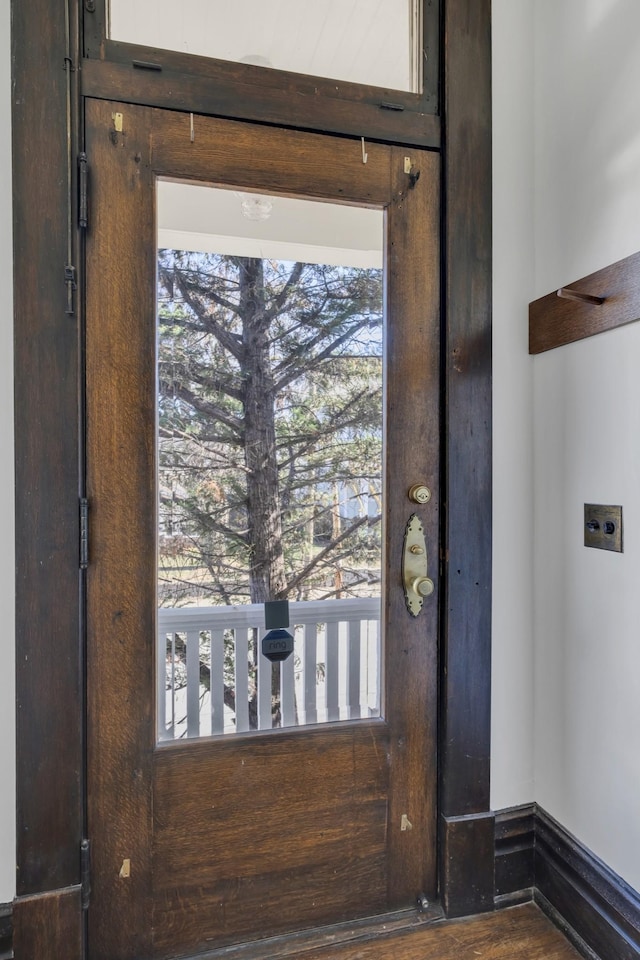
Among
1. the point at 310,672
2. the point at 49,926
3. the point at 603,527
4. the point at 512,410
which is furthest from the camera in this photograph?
the point at 512,410

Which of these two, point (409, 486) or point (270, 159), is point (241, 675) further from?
point (270, 159)

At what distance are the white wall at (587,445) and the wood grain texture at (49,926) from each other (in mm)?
1207

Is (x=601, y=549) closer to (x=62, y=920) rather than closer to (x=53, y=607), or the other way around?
(x=53, y=607)

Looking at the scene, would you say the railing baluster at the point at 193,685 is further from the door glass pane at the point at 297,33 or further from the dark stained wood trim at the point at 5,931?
the door glass pane at the point at 297,33

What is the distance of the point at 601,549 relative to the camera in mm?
1316

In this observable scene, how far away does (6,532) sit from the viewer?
1.19 m

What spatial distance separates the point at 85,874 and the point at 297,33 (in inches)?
81.8

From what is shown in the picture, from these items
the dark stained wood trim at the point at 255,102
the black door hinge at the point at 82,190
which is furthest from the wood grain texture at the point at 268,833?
the dark stained wood trim at the point at 255,102

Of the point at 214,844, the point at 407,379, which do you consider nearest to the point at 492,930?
the point at 214,844

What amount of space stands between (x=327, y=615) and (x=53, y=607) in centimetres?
66

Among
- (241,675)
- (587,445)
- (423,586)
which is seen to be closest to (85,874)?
(241,675)

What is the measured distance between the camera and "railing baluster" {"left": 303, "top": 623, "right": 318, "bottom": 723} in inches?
55.4

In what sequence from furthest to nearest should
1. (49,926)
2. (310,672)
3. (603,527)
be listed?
(310,672) < (603,527) < (49,926)

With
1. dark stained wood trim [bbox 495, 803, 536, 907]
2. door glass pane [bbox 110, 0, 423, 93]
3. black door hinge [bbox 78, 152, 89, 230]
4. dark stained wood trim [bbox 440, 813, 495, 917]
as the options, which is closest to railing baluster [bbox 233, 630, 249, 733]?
dark stained wood trim [bbox 440, 813, 495, 917]
